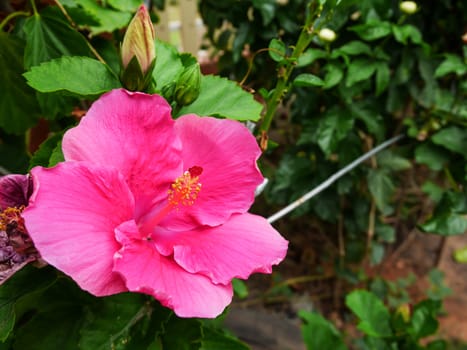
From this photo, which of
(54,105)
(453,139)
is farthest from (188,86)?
(453,139)

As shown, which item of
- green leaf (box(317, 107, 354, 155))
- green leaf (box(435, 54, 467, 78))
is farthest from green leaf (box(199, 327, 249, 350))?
green leaf (box(435, 54, 467, 78))

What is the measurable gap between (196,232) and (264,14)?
110 centimetres

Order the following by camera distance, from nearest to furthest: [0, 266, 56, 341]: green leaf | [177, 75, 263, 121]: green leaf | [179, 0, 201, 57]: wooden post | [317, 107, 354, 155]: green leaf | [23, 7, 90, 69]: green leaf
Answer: [0, 266, 56, 341]: green leaf, [177, 75, 263, 121]: green leaf, [23, 7, 90, 69]: green leaf, [317, 107, 354, 155]: green leaf, [179, 0, 201, 57]: wooden post

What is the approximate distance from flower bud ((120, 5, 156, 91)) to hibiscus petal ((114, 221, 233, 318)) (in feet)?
0.65

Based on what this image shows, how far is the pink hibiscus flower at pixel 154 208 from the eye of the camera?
48 cm

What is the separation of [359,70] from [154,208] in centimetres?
101

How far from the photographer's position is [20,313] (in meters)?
0.75

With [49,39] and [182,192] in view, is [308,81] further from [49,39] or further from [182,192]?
[49,39]

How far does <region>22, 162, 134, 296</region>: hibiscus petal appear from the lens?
46 cm

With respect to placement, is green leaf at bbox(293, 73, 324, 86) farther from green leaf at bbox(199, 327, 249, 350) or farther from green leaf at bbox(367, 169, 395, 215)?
green leaf at bbox(367, 169, 395, 215)

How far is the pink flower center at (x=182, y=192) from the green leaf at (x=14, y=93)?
494 millimetres

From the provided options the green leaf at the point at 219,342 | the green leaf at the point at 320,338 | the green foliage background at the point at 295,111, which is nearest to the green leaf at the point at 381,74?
the green foliage background at the point at 295,111

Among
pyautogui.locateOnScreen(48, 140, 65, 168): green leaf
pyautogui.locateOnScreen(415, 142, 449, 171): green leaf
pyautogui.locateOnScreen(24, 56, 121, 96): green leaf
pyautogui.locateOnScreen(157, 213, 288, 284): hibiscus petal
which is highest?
pyautogui.locateOnScreen(24, 56, 121, 96): green leaf

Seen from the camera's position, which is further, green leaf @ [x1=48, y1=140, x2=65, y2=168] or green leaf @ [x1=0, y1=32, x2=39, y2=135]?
green leaf @ [x1=0, y1=32, x2=39, y2=135]
